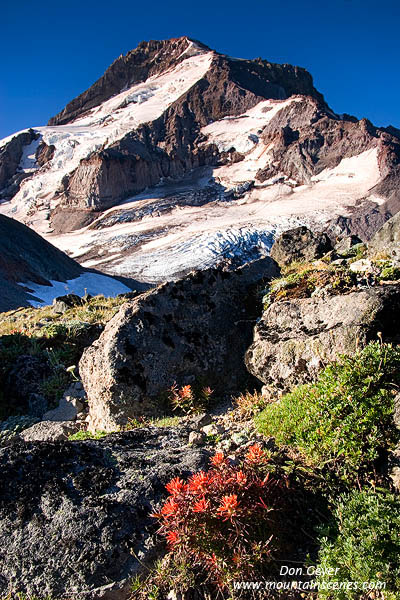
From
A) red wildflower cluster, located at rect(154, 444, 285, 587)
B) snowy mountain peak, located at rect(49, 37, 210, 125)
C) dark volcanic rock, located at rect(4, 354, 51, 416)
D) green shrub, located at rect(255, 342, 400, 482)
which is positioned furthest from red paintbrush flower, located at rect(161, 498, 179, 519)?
snowy mountain peak, located at rect(49, 37, 210, 125)

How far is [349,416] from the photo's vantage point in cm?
260

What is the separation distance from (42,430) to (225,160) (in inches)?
3586

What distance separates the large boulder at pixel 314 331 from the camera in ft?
11.8

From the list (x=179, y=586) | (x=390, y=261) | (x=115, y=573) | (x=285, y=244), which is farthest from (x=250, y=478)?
(x=285, y=244)

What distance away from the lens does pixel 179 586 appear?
217cm

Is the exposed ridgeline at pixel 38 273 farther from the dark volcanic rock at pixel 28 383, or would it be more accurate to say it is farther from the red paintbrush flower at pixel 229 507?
the red paintbrush flower at pixel 229 507

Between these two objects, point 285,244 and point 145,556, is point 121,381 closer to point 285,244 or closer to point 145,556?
point 145,556

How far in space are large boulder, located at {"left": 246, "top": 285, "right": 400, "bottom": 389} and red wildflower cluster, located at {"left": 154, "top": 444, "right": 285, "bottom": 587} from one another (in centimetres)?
159

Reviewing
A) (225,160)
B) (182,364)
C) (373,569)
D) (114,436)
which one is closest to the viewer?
(373,569)

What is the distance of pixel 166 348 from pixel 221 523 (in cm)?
300

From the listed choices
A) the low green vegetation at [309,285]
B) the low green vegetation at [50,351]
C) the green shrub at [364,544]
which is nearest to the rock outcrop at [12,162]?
the low green vegetation at [50,351]

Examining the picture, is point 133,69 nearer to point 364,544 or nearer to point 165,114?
point 165,114

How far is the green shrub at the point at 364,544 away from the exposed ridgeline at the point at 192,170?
3662 cm

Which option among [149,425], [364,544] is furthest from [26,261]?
[364,544]
